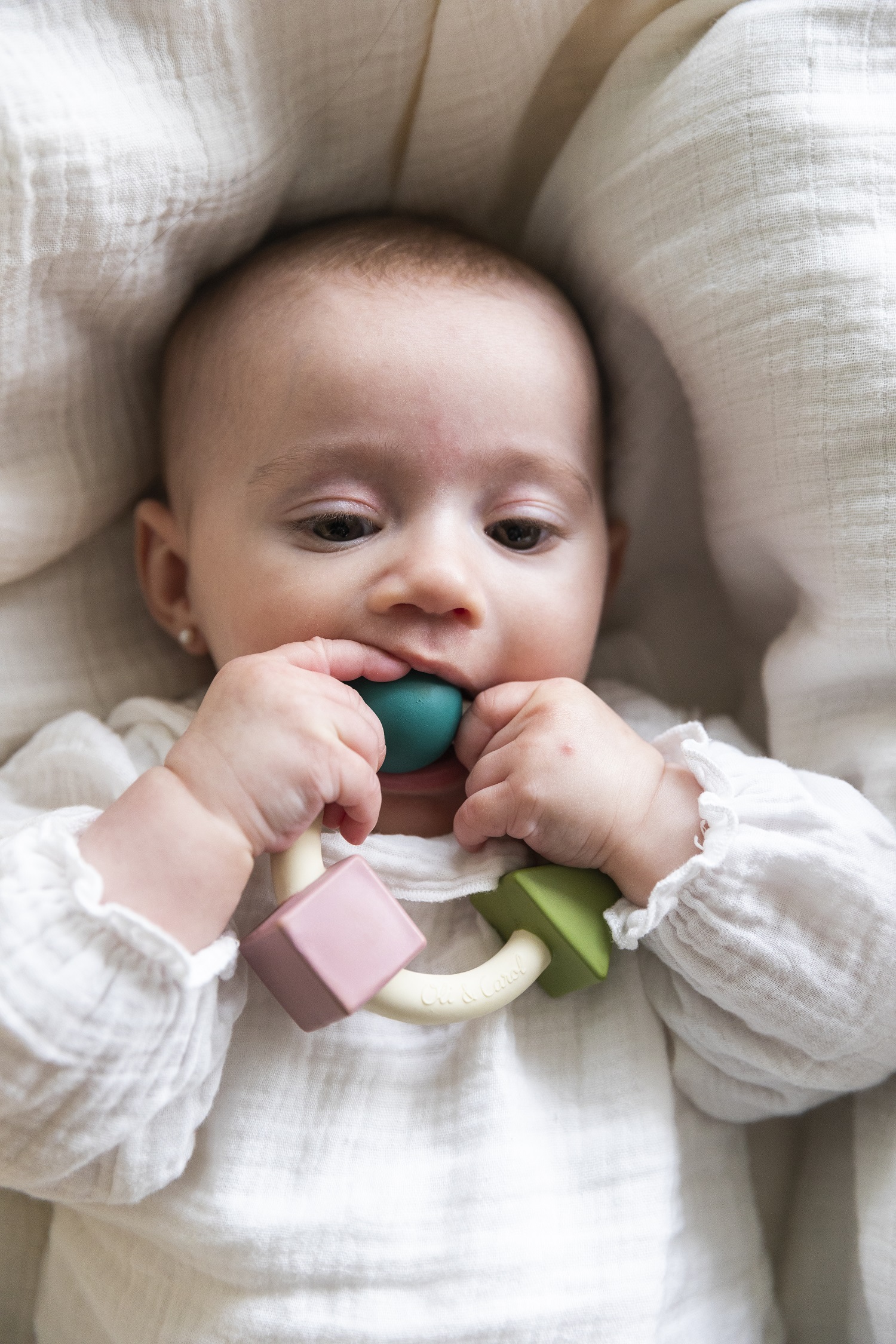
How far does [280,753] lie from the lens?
91cm

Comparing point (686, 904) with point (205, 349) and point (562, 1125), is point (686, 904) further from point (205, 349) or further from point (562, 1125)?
point (205, 349)

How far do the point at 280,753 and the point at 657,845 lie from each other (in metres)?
0.35

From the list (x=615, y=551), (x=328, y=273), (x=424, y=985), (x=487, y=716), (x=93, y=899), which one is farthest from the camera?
(x=615, y=551)

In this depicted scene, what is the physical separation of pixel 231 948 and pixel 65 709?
20.1 inches

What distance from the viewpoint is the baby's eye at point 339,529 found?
1.08 m

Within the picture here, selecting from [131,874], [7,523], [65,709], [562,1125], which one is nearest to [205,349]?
[7,523]

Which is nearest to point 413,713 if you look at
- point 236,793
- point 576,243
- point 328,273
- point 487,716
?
point 487,716

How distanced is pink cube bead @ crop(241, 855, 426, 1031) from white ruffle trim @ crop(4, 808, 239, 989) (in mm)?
48

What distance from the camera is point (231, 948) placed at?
89 centimetres

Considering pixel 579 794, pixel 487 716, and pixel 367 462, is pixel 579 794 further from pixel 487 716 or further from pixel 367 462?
pixel 367 462

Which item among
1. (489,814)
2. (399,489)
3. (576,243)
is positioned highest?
(576,243)

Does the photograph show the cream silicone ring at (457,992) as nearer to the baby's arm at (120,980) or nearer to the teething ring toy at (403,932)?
the teething ring toy at (403,932)

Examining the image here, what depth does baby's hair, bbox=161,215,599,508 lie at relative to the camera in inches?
45.8

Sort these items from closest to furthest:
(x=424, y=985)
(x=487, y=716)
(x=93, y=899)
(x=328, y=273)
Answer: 1. (x=93, y=899)
2. (x=424, y=985)
3. (x=487, y=716)
4. (x=328, y=273)
